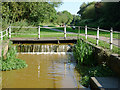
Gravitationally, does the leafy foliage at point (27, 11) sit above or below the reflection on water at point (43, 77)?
above

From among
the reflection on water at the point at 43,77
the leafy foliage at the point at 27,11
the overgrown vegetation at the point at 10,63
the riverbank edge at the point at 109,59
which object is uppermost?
the leafy foliage at the point at 27,11

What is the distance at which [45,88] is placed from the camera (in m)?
6.69

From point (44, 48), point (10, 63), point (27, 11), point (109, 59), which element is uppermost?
point (27, 11)

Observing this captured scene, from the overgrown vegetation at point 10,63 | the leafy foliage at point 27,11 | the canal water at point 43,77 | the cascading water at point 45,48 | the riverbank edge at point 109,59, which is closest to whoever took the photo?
the riverbank edge at point 109,59

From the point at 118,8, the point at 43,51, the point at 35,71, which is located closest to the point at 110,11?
the point at 118,8

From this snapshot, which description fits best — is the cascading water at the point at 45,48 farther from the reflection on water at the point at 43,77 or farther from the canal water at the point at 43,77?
the reflection on water at the point at 43,77

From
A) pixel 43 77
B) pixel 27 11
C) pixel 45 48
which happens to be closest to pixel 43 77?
pixel 43 77

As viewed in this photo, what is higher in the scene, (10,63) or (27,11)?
(27,11)

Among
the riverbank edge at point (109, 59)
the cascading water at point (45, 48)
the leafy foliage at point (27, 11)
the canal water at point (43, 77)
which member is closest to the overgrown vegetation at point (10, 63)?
the canal water at point (43, 77)

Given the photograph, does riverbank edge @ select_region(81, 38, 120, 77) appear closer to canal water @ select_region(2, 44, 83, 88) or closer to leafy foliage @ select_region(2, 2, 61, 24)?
canal water @ select_region(2, 44, 83, 88)

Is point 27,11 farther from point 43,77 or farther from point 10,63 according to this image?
point 43,77

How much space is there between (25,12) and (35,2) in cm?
205

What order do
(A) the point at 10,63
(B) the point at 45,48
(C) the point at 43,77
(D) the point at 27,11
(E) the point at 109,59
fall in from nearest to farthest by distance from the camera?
(E) the point at 109,59 < (C) the point at 43,77 < (A) the point at 10,63 < (B) the point at 45,48 < (D) the point at 27,11

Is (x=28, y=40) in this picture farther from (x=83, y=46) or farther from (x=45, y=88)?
(x=45, y=88)
